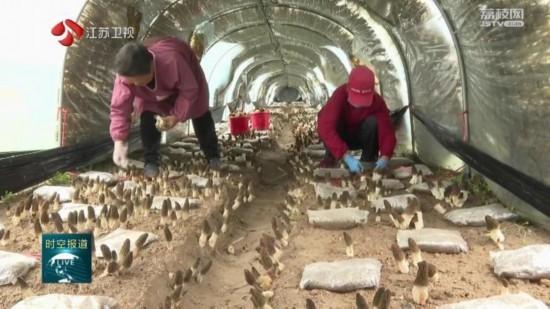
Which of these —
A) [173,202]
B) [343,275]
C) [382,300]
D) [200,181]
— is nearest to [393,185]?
[200,181]

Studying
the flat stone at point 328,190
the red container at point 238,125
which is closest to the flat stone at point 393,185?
the flat stone at point 328,190

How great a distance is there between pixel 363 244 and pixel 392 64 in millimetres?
6385

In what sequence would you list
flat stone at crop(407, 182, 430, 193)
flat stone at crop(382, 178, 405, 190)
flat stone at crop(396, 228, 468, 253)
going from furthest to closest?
1. flat stone at crop(382, 178, 405, 190)
2. flat stone at crop(407, 182, 430, 193)
3. flat stone at crop(396, 228, 468, 253)

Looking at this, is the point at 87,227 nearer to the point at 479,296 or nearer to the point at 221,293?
the point at 221,293

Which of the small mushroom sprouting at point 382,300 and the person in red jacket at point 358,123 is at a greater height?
the person in red jacket at point 358,123

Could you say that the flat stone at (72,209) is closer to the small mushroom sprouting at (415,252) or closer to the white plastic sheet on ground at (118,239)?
the white plastic sheet on ground at (118,239)

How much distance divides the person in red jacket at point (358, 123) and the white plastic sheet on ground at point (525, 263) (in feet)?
10.9

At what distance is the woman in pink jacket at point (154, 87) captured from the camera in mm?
5773

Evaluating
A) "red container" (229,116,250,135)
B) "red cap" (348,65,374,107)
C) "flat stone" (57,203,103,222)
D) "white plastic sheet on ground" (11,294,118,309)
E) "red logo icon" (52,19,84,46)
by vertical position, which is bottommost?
"white plastic sheet on ground" (11,294,118,309)

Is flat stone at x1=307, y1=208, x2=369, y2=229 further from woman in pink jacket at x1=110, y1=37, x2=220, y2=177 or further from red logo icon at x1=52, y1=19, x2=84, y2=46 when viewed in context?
red logo icon at x1=52, y1=19, x2=84, y2=46

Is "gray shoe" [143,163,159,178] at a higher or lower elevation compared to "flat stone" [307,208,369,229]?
higher

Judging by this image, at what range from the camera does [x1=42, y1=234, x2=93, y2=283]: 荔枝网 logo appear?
2.79 meters

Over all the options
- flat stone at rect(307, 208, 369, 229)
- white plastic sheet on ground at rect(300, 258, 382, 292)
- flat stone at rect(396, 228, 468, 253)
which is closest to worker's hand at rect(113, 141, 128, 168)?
flat stone at rect(307, 208, 369, 229)

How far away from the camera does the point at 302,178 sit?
721 cm
